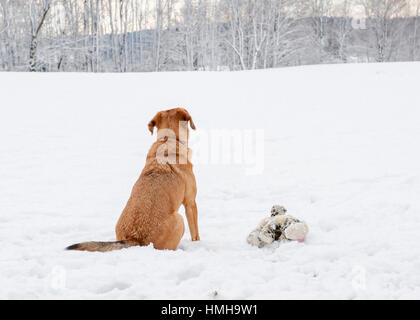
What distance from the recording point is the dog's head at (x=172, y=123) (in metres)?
3.87

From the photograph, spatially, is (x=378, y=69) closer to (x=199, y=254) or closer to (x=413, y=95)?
(x=413, y=95)

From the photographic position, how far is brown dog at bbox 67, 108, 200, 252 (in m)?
2.83

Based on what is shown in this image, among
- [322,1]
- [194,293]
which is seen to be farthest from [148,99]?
[322,1]

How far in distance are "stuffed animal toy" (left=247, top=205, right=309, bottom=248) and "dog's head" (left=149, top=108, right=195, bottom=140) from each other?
1442 millimetres

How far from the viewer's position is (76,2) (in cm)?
2930

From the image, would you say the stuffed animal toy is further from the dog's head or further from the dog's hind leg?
the dog's head

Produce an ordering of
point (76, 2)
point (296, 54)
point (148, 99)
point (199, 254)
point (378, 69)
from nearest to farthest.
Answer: point (199, 254), point (148, 99), point (378, 69), point (76, 2), point (296, 54)

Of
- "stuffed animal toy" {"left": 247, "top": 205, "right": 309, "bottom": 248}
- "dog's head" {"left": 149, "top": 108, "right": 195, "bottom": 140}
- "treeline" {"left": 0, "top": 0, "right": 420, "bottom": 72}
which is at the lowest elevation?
"stuffed animal toy" {"left": 247, "top": 205, "right": 309, "bottom": 248}

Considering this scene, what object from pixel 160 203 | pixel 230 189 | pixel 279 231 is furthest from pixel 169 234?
pixel 230 189

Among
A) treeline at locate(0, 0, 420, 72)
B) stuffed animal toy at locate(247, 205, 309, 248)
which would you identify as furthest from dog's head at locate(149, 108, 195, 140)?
treeline at locate(0, 0, 420, 72)

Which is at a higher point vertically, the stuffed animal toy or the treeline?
the treeline

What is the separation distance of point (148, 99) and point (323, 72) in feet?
26.2

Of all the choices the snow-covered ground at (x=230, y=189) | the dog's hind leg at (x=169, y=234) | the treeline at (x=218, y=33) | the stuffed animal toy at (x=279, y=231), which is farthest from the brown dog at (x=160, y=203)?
the treeline at (x=218, y=33)

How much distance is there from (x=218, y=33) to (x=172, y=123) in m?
30.8
